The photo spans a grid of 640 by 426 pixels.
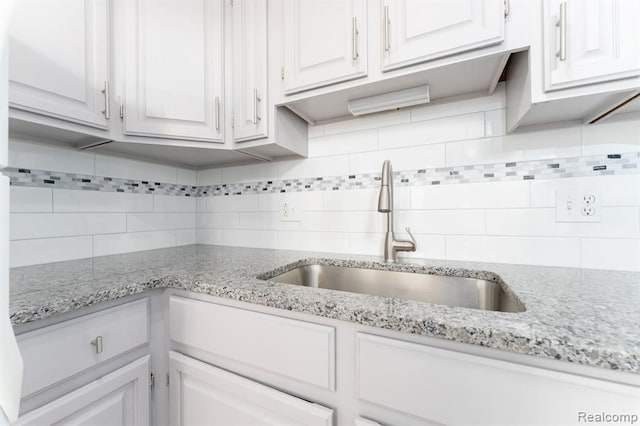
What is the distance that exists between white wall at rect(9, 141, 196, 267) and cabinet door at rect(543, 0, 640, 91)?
1712 millimetres

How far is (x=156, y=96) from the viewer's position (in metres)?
1.08

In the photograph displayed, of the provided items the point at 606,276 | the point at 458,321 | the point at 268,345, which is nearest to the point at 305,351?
the point at 268,345

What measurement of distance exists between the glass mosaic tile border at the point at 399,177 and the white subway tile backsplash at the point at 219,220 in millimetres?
148

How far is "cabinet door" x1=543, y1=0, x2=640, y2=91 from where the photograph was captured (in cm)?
65

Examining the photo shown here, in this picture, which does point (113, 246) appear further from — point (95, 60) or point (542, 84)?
point (542, 84)

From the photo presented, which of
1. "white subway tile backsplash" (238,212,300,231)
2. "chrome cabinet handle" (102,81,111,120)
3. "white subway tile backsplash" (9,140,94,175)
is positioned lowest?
"white subway tile backsplash" (238,212,300,231)

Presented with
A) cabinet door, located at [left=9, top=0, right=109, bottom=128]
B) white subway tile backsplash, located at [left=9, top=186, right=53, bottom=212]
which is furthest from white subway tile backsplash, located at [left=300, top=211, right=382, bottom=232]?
white subway tile backsplash, located at [left=9, top=186, right=53, bottom=212]

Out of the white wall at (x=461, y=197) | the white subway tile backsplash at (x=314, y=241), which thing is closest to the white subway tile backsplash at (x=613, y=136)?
the white wall at (x=461, y=197)

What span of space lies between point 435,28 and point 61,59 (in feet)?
3.95

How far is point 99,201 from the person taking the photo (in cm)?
123

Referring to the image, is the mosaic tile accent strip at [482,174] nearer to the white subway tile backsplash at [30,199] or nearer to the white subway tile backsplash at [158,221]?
the white subway tile backsplash at [158,221]

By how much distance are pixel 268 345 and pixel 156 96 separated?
3.44 feet

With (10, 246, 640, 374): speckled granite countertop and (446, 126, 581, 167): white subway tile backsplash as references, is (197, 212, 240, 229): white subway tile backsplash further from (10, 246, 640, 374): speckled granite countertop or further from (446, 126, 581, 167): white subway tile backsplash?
(446, 126, 581, 167): white subway tile backsplash

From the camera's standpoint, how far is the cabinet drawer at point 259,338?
2.04 feet
